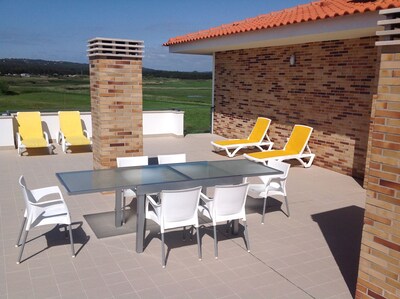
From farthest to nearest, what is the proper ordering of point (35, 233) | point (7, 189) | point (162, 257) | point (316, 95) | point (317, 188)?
1. point (316, 95)
2. point (317, 188)
3. point (7, 189)
4. point (35, 233)
5. point (162, 257)

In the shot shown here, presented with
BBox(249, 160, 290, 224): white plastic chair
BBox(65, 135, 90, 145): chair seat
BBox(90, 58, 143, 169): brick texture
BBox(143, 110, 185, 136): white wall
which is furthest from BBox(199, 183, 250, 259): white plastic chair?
BBox(143, 110, 185, 136): white wall

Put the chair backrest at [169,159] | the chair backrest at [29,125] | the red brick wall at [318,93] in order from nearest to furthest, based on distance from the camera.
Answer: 1. the chair backrest at [169,159]
2. the red brick wall at [318,93]
3. the chair backrest at [29,125]

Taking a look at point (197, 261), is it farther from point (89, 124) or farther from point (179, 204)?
point (89, 124)

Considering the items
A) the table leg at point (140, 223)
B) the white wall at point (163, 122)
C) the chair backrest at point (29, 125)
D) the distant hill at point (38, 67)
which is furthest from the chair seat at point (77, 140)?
the distant hill at point (38, 67)

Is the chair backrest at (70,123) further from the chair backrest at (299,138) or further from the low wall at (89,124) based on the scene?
the chair backrest at (299,138)

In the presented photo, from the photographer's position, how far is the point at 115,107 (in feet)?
23.6

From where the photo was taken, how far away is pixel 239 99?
13.4 meters

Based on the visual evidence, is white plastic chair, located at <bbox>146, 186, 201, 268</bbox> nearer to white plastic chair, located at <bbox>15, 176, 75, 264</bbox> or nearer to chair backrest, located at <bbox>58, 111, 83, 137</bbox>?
white plastic chair, located at <bbox>15, 176, 75, 264</bbox>

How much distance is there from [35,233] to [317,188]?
5.31 metres

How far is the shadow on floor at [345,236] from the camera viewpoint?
4625mm

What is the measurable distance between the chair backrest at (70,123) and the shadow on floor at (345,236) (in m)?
7.96

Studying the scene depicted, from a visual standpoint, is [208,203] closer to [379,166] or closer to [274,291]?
[274,291]

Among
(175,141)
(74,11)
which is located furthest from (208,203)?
(74,11)

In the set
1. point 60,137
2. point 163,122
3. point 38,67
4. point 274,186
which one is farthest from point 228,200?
point 38,67
